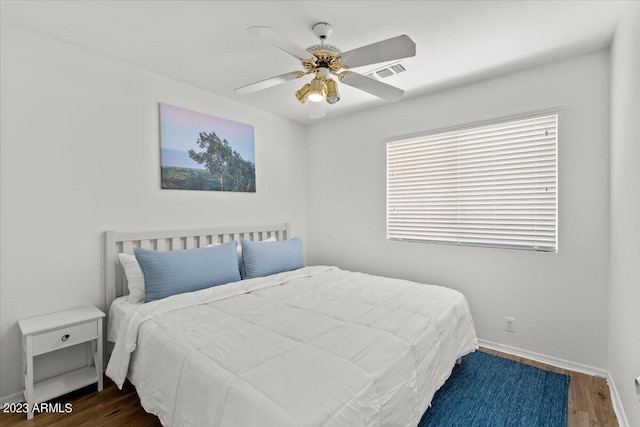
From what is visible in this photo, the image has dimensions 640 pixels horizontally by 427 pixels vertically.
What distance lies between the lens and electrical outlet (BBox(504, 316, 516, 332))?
289cm

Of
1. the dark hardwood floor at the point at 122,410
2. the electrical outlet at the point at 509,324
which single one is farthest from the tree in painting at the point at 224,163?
the electrical outlet at the point at 509,324

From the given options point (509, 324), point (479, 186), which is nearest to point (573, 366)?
point (509, 324)

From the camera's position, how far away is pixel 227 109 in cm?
349


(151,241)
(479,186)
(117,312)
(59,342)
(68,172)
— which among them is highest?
(68,172)

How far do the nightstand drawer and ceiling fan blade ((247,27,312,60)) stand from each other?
7.33 ft

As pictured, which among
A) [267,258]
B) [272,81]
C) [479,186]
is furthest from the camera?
[267,258]

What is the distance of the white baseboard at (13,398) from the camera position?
212 centimetres

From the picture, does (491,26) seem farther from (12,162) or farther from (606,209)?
(12,162)

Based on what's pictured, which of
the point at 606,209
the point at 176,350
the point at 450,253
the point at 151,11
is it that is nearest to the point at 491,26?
the point at 606,209

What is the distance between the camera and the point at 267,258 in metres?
3.23

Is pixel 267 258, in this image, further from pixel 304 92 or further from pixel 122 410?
pixel 304 92

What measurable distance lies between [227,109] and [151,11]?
1505 millimetres

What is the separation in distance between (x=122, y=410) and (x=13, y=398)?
30.5 inches

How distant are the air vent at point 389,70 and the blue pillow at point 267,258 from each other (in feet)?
6.31
